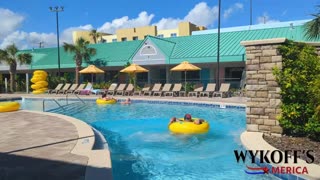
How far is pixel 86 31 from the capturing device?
206 ft

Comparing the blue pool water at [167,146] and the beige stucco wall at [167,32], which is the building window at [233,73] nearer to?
the blue pool water at [167,146]

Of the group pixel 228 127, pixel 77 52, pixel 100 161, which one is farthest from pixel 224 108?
pixel 77 52

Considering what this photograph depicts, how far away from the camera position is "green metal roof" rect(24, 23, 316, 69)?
2484cm

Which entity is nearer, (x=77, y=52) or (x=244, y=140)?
(x=244, y=140)

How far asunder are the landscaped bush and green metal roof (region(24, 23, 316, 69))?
13970 mm

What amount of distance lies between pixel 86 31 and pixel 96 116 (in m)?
49.1

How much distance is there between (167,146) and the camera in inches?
381

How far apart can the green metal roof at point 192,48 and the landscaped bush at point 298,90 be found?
13970 mm

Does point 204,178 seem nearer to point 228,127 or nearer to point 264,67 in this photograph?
point 264,67

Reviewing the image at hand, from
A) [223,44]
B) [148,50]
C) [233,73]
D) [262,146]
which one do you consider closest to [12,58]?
[148,50]

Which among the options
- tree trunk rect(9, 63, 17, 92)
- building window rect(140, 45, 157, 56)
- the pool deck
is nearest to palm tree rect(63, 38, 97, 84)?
tree trunk rect(9, 63, 17, 92)

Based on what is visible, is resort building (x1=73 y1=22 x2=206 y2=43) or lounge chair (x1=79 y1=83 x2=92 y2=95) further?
resort building (x1=73 y1=22 x2=206 y2=43)

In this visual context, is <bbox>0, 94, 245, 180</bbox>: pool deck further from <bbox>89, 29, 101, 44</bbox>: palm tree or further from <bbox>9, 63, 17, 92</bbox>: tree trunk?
<bbox>89, 29, 101, 44</bbox>: palm tree

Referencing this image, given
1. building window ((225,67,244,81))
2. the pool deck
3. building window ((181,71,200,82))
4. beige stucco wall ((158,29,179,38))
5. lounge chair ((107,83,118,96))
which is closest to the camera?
the pool deck
